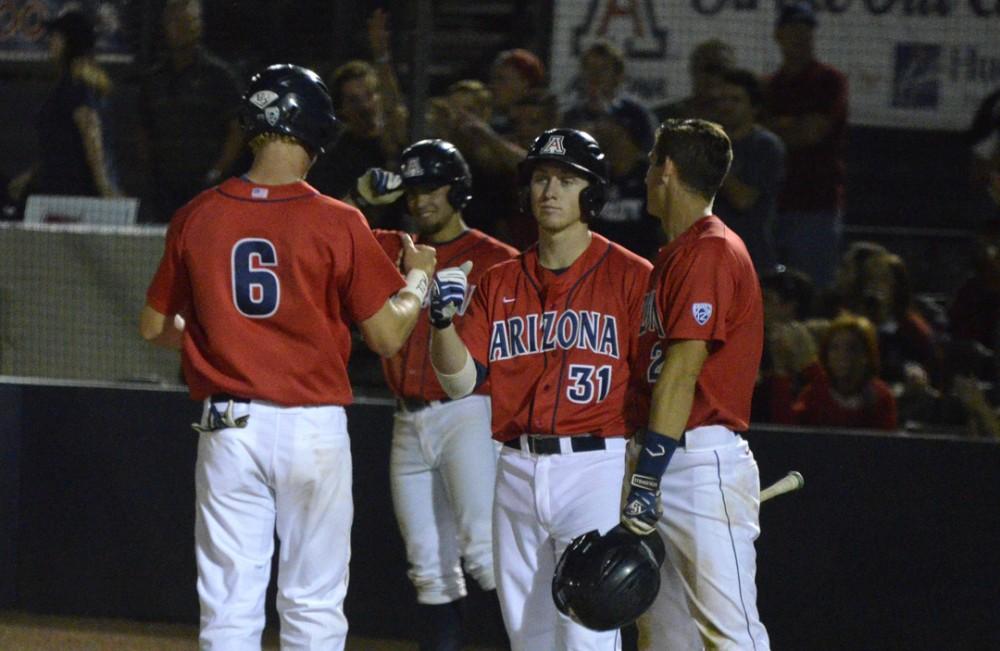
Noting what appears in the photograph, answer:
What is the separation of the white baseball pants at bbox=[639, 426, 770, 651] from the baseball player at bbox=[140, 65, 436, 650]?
0.92 meters

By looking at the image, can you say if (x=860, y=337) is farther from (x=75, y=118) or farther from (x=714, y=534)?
(x=75, y=118)

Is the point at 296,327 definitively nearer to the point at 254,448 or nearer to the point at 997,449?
the point at 254,448

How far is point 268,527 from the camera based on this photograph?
425 cm

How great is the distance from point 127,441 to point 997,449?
3620 millimetres

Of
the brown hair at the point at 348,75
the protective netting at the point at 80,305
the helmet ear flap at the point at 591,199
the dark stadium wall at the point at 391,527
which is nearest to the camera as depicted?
the helmet ear flap at the point at 591,199

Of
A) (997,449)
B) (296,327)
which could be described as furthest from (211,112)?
(997,449)

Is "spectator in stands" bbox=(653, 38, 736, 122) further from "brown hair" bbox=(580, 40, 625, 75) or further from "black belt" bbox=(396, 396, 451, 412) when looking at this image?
"black belt" bbox=(396, 396, 451, 412)

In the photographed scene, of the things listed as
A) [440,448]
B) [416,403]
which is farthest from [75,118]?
[440,448]

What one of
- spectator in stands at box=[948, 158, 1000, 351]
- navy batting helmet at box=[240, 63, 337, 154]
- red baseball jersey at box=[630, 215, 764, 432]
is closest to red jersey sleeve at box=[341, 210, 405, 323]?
navy batting helmet at box=[240, 63, 337, 154]

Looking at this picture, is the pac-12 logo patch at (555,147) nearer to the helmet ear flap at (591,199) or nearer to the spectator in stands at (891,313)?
the helmet ear flap at (591,199)

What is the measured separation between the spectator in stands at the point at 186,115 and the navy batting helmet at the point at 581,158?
3079 mm

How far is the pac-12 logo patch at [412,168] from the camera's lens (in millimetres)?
5480

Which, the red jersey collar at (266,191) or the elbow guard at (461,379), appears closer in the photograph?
the red jersey collar at (266,191)

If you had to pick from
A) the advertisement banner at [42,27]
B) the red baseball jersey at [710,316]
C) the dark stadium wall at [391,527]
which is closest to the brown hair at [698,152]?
the red baseball jersey at [710,316]
